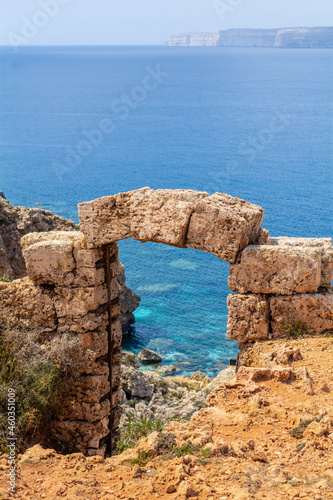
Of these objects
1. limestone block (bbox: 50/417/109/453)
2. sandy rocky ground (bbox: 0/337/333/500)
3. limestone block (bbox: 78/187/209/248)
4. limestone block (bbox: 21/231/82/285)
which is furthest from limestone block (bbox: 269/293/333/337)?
limestone block (bbox: 50/417/109/453)

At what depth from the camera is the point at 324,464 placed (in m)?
5.49

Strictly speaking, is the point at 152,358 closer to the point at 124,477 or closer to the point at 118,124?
A: the point at 124,477

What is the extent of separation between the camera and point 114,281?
10883 millimetres

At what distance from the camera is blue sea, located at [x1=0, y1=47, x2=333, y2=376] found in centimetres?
3169

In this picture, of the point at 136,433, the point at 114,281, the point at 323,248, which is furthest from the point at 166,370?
the point at 136,433

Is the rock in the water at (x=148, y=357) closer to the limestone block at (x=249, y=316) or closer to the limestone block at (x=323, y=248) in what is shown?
the limestone block at (x=249, y=316)

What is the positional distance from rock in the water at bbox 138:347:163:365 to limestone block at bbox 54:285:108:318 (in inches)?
617

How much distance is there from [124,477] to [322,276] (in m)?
5.03

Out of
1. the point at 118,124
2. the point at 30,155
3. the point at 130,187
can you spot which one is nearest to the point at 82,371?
the point at 130,187

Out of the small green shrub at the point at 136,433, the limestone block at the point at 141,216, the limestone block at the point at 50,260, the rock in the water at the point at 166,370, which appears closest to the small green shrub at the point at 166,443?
the small green shrub at the point at 136,433

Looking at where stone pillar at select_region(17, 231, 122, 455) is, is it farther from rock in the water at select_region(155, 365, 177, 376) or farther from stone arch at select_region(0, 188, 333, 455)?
rock in the water at select_region(155, 365, 177, 376)

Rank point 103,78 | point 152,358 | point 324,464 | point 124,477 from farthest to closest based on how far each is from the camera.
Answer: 1. point 103,78
2. point 152,358
3. point 124,477
4. point 324,464

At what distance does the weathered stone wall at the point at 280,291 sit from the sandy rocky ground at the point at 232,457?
130 cm

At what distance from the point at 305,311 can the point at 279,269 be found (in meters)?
0.85
